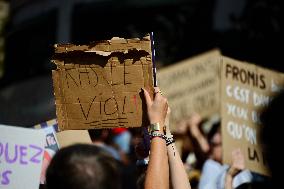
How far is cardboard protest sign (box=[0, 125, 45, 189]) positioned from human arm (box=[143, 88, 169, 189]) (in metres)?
0.71

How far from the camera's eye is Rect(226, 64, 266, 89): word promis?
167 inches

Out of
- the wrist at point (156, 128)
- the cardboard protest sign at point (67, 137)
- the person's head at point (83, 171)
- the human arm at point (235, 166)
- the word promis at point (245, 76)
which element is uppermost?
the word promis at point (245, 76)

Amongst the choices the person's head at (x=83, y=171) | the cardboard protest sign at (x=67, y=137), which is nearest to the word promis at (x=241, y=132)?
the cardboard protest sign at (x=67, y=137)

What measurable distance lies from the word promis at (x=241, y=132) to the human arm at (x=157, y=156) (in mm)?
1520

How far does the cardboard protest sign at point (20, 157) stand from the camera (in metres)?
3.11


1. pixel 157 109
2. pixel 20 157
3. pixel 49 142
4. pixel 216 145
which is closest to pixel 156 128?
pixel 157 109

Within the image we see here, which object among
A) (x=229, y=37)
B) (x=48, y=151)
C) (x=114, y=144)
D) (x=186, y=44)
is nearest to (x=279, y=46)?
(x=229, y=37)

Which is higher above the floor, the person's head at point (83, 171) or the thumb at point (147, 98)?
the thumb at point (147, 98)

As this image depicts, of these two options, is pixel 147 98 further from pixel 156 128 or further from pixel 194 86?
pixel 194 86

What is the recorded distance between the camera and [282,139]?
395 cm

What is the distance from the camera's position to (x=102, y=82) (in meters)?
2.90

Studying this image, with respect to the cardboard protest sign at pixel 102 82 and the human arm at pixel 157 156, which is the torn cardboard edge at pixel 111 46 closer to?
the cardboard protest sign at pixel 102 82

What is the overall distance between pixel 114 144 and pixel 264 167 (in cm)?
271

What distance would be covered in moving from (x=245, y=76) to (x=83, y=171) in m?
2.04
